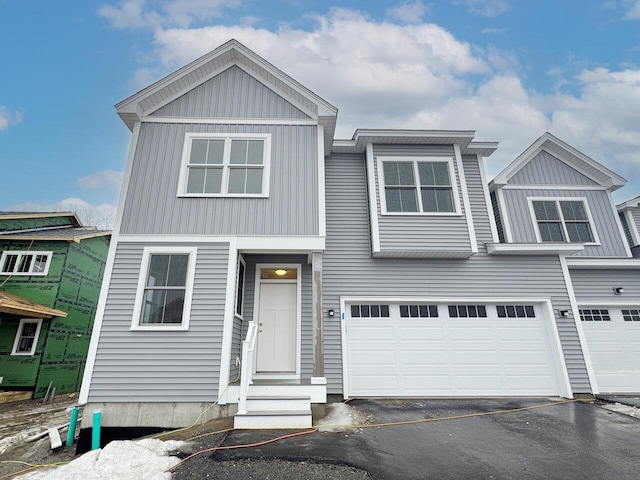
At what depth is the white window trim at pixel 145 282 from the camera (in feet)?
17.9

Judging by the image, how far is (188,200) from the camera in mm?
6219

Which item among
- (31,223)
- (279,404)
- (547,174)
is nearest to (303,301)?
(279,404)

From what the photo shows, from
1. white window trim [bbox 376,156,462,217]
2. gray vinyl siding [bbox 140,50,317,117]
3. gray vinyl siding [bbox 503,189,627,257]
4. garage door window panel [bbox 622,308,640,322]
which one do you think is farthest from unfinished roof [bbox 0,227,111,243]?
garage door window panel [bbox 622,308,640,322]

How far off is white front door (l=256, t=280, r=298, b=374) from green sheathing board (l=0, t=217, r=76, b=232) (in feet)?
37.4

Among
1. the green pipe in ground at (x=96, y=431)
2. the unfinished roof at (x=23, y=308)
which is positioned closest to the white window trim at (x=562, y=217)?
the green pipe in ground at (x=96, y=431)

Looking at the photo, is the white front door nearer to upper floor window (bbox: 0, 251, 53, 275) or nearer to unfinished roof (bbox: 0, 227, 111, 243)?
unfinished roof (bbox: 0, 227, 111, 243)

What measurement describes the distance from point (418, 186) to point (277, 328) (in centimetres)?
473

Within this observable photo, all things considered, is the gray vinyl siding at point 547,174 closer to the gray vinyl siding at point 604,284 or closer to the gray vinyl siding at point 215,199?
the gray vinyl siding at point 604,284

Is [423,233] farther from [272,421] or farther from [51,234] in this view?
[51,234]

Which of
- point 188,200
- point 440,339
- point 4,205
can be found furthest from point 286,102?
point 4,205

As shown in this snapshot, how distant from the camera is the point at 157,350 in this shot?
211 inches

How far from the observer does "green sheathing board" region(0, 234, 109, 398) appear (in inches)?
397

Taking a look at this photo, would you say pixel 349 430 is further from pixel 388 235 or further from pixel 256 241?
pixel 388 235

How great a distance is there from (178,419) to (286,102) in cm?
657
